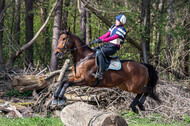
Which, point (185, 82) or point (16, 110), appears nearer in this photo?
point (16, 110)

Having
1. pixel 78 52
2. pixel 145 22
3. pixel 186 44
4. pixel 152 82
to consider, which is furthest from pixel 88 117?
pixel 186 44

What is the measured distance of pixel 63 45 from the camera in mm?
7293

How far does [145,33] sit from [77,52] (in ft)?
21.1

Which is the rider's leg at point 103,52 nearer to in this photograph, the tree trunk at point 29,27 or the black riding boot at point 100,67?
the black riding boot at point 100,67

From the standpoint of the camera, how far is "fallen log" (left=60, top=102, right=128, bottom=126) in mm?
4930

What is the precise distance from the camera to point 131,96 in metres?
11.4

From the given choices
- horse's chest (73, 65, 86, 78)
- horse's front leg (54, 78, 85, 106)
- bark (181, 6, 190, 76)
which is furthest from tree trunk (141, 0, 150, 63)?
horse's front leg (54, 78, 85, 106)

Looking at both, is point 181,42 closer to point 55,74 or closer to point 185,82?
point 185,82

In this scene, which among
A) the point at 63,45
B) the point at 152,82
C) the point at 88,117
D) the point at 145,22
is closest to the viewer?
the point at 88,117

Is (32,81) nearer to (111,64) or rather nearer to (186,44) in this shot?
(111,64)

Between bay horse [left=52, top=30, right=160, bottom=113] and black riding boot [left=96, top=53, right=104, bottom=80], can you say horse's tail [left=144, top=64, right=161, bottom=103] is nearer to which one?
bay horse [left=52, top=30, right=160, bottom=113]

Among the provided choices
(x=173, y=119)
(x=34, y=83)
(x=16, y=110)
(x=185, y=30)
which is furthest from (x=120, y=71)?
(x=185, y=30)

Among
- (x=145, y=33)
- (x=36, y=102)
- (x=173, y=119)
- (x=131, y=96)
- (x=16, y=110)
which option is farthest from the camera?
(x=145, y=33)

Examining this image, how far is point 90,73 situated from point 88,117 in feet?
7.81
